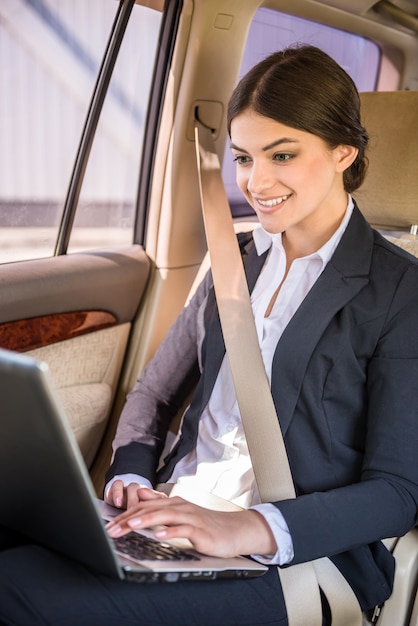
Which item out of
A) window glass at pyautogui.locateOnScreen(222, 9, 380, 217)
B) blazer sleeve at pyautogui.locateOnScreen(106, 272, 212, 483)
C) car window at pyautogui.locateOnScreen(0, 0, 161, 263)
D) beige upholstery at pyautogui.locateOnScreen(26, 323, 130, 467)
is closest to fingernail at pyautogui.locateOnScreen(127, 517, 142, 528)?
blazer sleeve at pyautogui.locateOnScreen(106, 272, 212, 483)

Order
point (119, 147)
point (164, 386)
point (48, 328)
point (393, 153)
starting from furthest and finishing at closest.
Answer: point (119, 147) → point (48, 328) → point (393, 153) → point (164, 386)

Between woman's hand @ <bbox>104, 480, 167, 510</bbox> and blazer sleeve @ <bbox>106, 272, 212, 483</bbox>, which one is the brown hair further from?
woman's hand @ <bbox>104, 480, 167, 510</bbox>

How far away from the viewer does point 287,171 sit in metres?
1.49

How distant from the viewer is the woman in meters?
1.18

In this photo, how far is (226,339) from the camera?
1.55 metres

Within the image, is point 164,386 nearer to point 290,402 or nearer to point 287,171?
point 290,402

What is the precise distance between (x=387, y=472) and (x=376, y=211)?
77 centimetres

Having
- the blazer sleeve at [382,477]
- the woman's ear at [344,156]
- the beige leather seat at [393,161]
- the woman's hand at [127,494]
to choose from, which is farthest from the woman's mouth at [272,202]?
the woman's hand at [127,494]

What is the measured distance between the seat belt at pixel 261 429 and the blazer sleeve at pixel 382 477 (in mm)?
78

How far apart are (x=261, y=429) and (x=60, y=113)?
1018mm

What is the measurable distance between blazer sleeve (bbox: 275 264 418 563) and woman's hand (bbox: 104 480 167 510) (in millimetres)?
236

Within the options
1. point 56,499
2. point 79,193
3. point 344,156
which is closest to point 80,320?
point 79,193

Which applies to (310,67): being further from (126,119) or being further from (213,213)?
(126,119)

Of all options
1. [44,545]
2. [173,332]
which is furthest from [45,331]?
[44,545]
